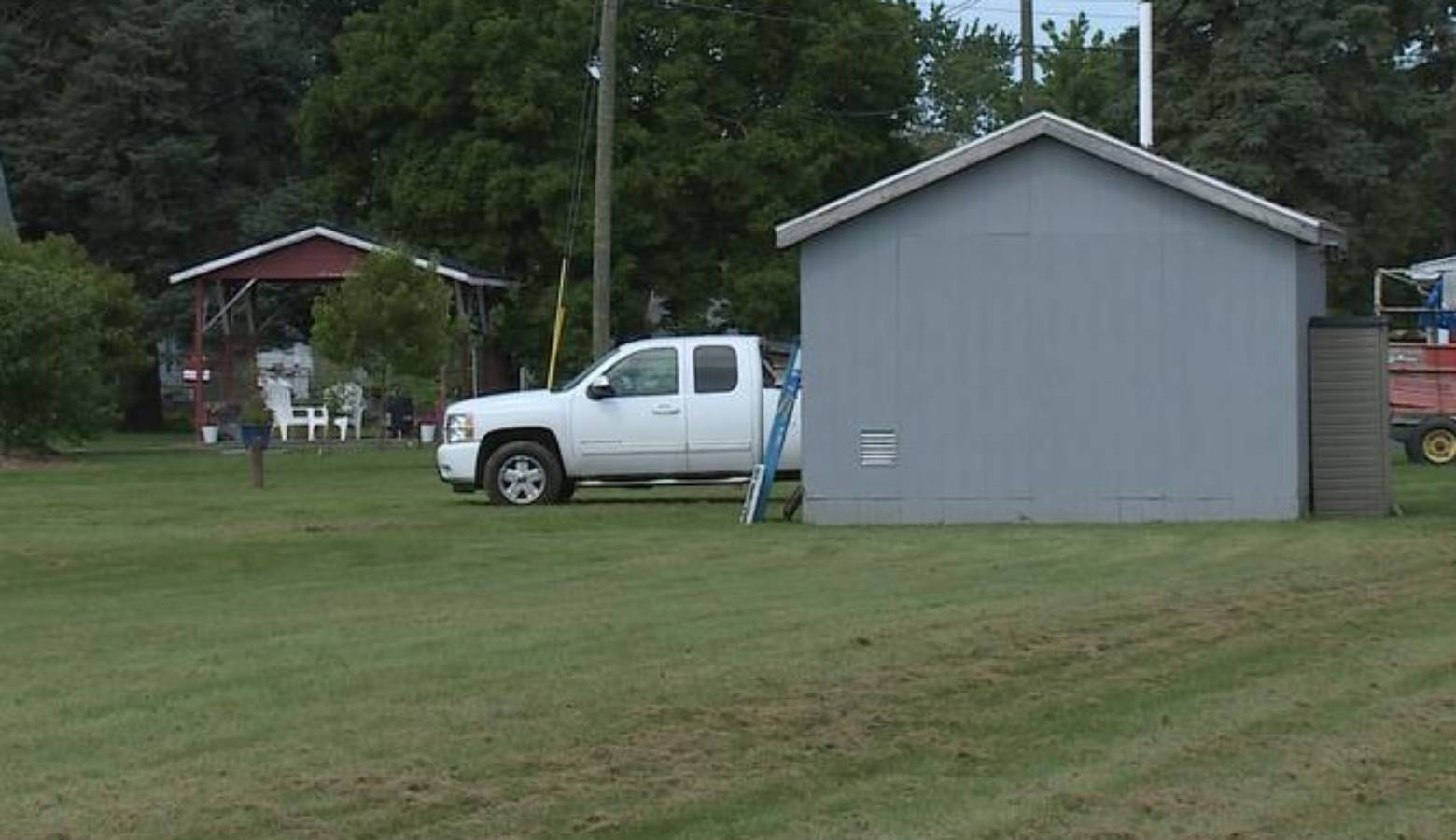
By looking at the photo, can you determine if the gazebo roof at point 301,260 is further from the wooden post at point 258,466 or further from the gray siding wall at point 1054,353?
the gray siding wall at point 1054,353

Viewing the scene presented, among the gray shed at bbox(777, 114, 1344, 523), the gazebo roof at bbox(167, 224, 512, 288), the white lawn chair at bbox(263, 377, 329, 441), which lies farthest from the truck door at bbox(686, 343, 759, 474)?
the white lawn chair at bbox(263, 377, 329, 441)

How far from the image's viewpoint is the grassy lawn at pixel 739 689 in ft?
23.4

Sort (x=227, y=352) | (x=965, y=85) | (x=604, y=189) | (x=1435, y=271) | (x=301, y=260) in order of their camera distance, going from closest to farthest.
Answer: (x=604, y=189) < (x=1435, y=271) < (x=301, y=260) < (x=227, y=352) < (x=965, y=85)

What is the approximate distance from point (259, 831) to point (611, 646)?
13.1 feet

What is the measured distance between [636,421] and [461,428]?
1887 millimetres

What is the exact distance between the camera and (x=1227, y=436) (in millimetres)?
18766

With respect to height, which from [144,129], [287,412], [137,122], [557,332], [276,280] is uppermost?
[137,122]

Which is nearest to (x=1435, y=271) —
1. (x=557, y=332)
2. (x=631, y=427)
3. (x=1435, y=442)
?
(x=1435, y=442)

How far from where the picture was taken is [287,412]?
46.2m

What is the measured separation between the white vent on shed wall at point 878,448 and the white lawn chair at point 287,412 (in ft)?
89.0

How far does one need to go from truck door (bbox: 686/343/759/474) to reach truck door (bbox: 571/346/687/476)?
5.0 inches

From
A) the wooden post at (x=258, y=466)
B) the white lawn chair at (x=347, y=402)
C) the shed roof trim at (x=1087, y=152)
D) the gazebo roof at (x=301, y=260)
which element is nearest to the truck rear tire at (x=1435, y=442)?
the shed roof trim at (x=1087, y=152)

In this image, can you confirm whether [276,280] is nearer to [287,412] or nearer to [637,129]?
[287,412]

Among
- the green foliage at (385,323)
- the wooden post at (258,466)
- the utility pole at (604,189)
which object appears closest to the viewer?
the wooden post at (258,466)
